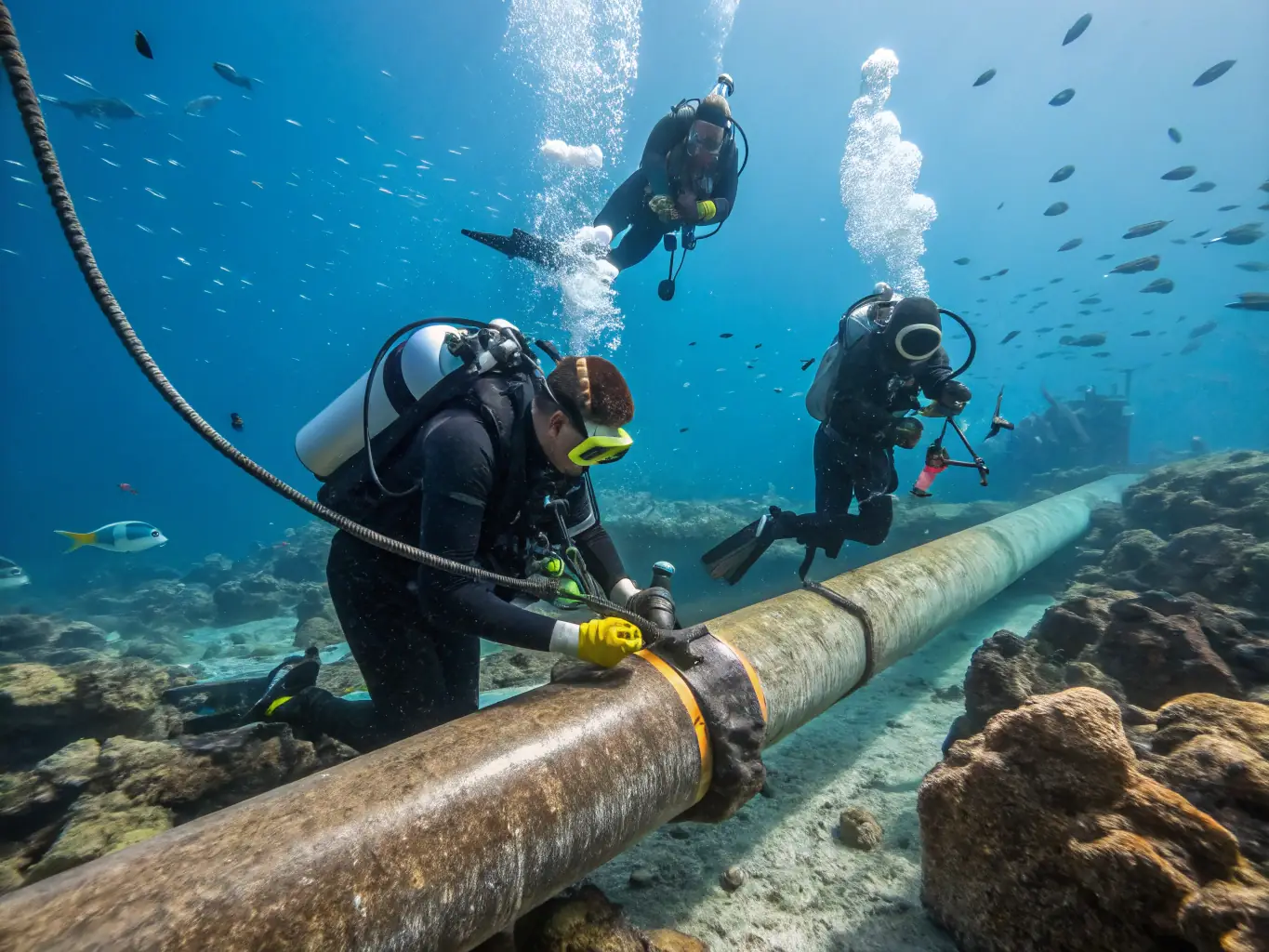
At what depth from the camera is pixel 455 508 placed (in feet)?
7.14

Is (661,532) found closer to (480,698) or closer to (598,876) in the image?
(480,698)

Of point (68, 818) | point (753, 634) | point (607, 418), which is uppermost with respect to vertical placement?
point (607, 418)

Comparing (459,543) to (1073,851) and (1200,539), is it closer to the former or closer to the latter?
(1073,851)

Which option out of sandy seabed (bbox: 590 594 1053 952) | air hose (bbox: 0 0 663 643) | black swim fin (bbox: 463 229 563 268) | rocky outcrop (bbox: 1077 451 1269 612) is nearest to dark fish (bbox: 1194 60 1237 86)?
rocky outcrop (bbox: 1077 451 1269 612)

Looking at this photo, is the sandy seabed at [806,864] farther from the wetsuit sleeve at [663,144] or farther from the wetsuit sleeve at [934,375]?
the wetsuit sleeve at [663,144]

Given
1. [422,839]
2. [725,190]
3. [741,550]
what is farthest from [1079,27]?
[422,839]

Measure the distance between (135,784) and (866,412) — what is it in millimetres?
6140

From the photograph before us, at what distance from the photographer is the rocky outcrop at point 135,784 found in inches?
99.3

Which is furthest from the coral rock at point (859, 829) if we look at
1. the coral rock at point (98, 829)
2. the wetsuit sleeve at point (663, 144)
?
the wetsuit sleeve at point (663, 144)

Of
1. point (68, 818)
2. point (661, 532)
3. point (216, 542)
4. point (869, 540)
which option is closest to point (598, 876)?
point (68, 818)

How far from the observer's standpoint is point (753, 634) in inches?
113

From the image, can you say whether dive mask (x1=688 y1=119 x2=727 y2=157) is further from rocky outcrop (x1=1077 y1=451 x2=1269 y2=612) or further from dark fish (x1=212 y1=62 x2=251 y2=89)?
dark fish (x1=212 y1=62 x2=251 y2=89)

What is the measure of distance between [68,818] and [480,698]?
2091mm

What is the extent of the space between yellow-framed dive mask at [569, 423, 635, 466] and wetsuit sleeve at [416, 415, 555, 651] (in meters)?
0.44
